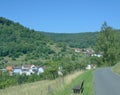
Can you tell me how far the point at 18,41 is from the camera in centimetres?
14750

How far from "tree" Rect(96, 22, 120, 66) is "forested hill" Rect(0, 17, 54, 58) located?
50.7 m

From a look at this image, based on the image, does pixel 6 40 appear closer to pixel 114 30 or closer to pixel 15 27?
pixel 15 27

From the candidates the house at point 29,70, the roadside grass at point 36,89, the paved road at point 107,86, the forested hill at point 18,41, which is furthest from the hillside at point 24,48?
the roadside grass at point 36,89

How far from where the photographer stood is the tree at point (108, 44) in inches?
3656

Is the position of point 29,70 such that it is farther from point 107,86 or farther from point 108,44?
point 107,86

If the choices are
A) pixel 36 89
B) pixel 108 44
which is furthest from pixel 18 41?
pixel 36 89

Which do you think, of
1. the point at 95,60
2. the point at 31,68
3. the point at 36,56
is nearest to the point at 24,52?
the point at 36,56

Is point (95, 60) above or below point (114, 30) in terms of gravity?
below

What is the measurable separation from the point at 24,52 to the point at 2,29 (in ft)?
41.0

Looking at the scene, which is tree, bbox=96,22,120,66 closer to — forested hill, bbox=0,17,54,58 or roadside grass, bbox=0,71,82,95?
forested hill, bbox=0,17,54,58

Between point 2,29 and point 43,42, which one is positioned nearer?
point 2,29

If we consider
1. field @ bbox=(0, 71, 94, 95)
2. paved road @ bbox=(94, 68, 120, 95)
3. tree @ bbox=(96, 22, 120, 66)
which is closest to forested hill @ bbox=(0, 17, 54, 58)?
tree @ bbox=(96, 22, 120, 66)

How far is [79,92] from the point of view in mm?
21547

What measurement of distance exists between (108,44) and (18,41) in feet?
200
